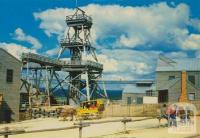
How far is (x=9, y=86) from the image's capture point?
159 feet

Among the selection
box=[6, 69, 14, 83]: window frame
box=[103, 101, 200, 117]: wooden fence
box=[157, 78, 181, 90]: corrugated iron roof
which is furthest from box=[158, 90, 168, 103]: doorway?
box=[6, 69, 14, 83]: window frame

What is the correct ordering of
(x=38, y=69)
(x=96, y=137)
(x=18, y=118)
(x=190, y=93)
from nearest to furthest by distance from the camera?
(x=96, y=137) → (x=18, y=118) → (x=190, y=93) → (x=38, y=69)

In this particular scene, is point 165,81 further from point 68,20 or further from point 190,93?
point 68,20

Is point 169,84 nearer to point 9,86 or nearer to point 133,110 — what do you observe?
point 133,110

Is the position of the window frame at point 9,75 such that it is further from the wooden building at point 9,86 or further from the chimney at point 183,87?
the chimney at point 183,87

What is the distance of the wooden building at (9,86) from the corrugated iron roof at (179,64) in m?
27.5

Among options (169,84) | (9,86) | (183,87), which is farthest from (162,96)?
(9,86)

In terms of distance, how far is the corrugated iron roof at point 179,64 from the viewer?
2692 inches

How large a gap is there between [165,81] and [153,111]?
39.7 feet

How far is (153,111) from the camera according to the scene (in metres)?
56.9

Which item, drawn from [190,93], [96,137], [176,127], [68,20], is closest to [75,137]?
[96,137]

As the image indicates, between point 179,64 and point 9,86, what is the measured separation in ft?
103

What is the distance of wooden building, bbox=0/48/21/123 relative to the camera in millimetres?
47281

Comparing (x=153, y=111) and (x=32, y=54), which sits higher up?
(x=32, y=54)
